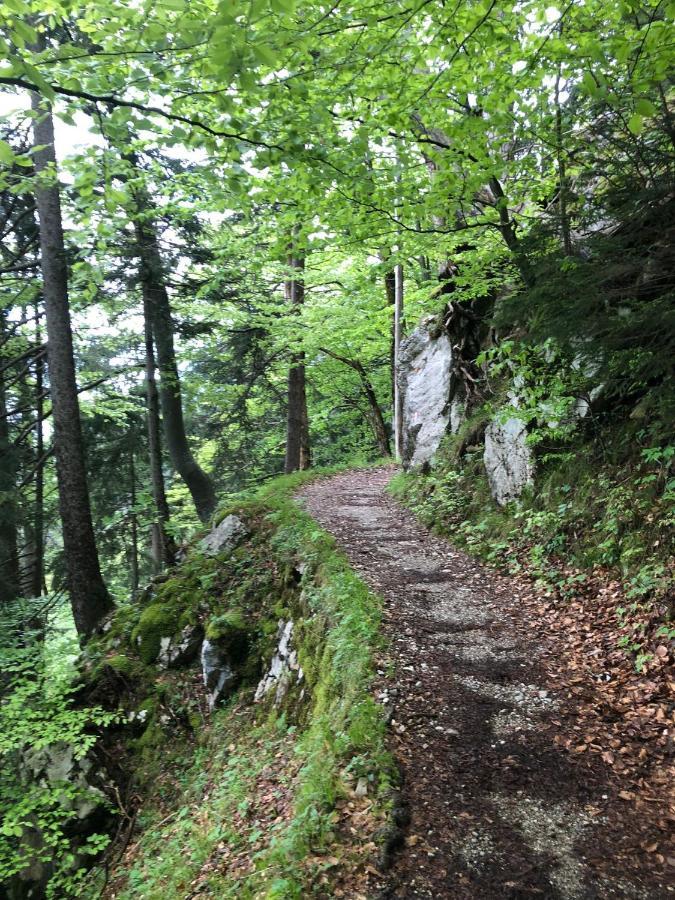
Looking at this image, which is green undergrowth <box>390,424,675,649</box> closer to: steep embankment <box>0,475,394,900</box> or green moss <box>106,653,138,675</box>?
steep embankment <box>0,475,394,900</box>

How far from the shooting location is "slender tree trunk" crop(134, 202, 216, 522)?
11.2 meters

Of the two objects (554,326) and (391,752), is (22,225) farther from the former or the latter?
(391,752)

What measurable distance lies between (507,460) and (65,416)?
7524 millimetres

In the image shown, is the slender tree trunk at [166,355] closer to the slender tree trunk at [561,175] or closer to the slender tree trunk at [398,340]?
the slender tree trunk at [398,340]

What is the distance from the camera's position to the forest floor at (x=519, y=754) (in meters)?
2.92

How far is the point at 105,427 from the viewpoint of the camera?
1414 cm

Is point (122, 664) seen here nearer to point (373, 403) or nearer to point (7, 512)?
point (7, 512)

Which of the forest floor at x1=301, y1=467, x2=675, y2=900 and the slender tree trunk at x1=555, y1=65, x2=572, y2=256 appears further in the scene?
the slender tree trunk at x1=555, y1=65, x2=572, y2=256

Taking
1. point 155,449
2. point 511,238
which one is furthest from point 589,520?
point 155,449

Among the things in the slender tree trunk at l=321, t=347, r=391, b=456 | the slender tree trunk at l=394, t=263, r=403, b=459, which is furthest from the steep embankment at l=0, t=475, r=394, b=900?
the slender tree trunk at l=321, t=347, r=391, b=456

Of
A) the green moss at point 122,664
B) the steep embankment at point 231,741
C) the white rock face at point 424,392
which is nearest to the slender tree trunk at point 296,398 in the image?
the white rock face at point 424,392

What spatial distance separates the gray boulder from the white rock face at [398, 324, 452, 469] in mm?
6321

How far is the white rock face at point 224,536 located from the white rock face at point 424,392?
14.6 feet

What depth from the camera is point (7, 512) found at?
9.80m
